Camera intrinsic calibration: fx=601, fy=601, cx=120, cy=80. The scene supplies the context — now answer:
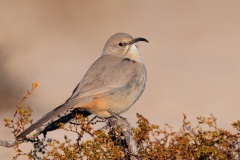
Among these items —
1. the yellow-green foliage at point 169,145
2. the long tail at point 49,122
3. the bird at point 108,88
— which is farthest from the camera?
the bird at point 108,88

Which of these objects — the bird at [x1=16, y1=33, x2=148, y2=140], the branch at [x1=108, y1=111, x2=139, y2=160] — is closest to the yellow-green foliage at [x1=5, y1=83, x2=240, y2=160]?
the branch at [x1=108, y1=111, x2=139, y2=160]

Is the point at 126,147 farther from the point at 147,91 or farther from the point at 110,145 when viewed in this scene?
the point at 147,91

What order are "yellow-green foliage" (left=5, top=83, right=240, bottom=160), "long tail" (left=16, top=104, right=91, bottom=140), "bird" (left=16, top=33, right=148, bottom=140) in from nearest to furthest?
"yellow-green foliage" (left=5, top=83, right=240, bottom=160), "long tail" (left=16, top=104, right=91, bottom=140), "bird" (left=16, top=33, right=148, bottom=140)

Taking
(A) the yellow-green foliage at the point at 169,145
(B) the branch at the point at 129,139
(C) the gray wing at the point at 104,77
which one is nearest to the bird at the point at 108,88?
(C) the gray wing at the point at 104,77

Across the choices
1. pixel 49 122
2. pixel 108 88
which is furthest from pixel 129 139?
pixel 108 88

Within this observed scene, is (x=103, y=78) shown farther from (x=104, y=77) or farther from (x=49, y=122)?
(x=49, y=122)

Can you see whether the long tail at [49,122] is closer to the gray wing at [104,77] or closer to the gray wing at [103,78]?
the gray wing at [103,78]

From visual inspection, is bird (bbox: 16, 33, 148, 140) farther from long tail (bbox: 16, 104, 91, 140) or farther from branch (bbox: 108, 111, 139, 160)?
branch (bbox: 108, 111, 139, 160)

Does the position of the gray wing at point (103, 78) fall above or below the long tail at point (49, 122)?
above

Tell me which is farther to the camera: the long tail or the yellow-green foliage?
the long tail

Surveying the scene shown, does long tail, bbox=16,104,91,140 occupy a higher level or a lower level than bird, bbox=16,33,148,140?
lower

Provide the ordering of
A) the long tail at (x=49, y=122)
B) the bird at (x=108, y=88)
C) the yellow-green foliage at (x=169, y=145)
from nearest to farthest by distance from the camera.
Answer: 1. the yellow-green foliage at (x=169, y=145)
2. the long tail at (x=49, y=122)
3. the bird at (x=108, y=88)

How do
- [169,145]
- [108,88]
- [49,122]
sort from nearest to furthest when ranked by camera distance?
[169,145]
[49,122]
[108,88]

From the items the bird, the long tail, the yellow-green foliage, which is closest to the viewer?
the yellow-green foliage
